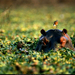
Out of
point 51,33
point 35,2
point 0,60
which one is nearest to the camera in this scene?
point 0,60

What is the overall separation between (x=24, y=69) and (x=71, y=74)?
2.53ft

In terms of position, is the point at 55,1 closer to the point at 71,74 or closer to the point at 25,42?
the point at 25,42

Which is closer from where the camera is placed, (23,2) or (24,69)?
(24,69)

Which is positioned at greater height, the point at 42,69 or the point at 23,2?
the point at 23,2

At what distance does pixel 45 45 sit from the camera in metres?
4.44

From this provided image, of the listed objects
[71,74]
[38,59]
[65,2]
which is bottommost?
[71,74]

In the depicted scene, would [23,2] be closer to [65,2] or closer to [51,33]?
[65,2]

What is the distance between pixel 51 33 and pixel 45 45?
0.38 m

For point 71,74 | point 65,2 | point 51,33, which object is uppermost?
point 65,2

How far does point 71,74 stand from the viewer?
134 inches

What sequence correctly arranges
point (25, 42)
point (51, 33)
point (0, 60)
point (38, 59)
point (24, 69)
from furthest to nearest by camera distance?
point (25, 42) → point (51, 33) → point (0, 60) → point (38, 59) → point (24, 69)

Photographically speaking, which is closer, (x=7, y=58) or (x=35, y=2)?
(x=7, y=58)

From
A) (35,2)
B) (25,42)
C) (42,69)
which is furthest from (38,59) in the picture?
(35,2)

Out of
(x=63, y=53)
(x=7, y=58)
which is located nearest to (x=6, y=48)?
(x=7, y=58)
